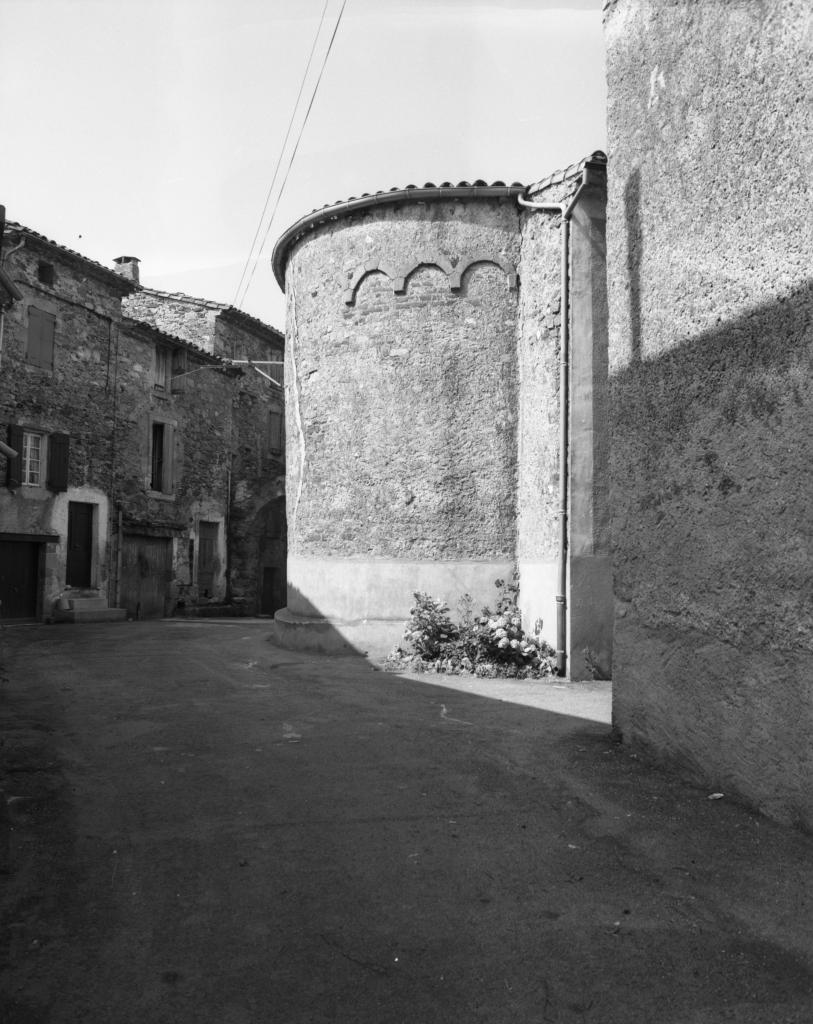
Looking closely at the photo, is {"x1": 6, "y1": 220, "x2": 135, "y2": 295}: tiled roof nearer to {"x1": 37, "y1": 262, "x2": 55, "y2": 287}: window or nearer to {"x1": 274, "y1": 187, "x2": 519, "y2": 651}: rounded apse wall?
{"x1": 37, "y1": 262, "x2": 55, "y2": 287}: window

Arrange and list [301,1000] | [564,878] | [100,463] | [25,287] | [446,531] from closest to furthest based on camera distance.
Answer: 1. [301,1000]
2. [564,878]
3. [446,531]
4. [25,287]
5. [100,463]

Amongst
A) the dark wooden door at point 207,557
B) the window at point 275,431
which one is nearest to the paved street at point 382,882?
the dark wooden door at point 207,557

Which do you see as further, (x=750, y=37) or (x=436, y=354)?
(x=436, y=354)

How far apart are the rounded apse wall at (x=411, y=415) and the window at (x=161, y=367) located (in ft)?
34.8

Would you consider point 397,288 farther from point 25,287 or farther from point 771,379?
point 25,287

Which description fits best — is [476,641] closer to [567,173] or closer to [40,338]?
[567,173]

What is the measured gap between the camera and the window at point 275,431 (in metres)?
23.7

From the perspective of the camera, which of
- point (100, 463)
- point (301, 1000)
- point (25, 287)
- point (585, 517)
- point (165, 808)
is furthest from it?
point (100, 463)

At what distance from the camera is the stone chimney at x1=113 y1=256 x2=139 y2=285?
21906mm

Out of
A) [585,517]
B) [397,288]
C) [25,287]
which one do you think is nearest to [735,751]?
[585,517]

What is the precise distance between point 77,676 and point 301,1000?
22.7 feet

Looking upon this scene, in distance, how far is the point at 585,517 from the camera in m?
8.32

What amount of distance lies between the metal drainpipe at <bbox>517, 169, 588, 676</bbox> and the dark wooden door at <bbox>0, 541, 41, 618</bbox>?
39.7 feet

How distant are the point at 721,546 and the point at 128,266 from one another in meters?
21.2
